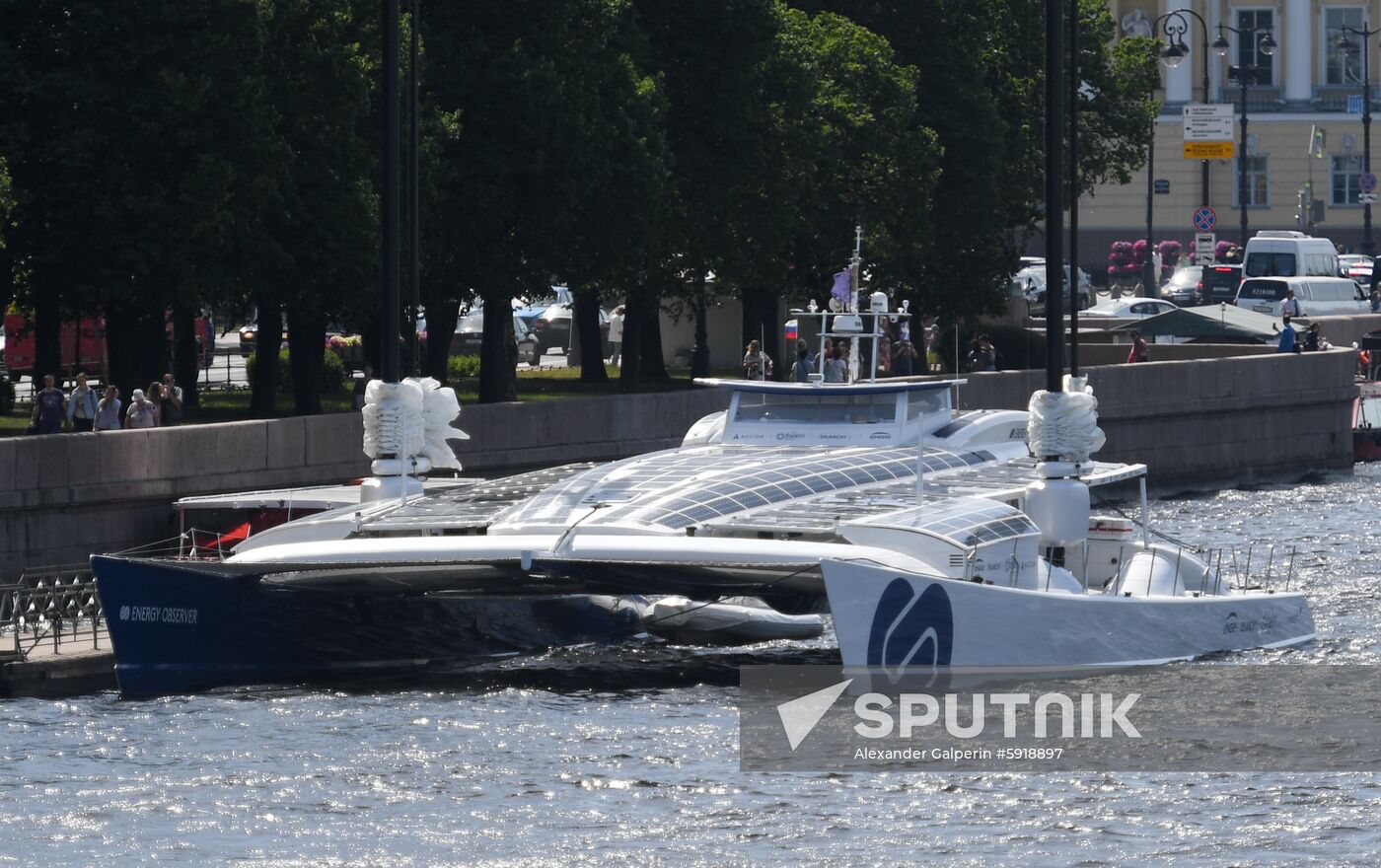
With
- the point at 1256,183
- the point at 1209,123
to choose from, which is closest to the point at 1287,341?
the point at 1209,123

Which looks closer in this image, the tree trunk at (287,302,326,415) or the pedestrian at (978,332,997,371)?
the tree trunk at (287,302,326,415)

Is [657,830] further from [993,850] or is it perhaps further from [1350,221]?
[1350,221]

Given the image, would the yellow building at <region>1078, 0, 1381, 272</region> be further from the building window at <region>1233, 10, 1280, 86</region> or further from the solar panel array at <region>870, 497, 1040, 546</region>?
the solar panel array at <region>870, 497, 1040, 546</region>

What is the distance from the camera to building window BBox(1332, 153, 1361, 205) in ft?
339

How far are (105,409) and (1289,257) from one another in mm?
52789

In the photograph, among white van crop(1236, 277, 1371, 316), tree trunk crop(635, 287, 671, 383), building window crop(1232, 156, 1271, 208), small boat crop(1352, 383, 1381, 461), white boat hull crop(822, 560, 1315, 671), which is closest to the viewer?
white boat hull crop(822, 560, 1315, 671)

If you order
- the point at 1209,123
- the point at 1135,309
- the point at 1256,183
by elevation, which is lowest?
the point at 1135,309

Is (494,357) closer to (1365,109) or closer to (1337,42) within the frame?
(1365,109)

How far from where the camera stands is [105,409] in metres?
33.0

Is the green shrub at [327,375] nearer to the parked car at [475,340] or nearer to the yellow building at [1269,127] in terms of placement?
the parked car at [475,340]

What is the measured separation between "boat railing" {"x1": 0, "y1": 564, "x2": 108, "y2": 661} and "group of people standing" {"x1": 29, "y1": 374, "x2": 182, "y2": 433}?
5919mm

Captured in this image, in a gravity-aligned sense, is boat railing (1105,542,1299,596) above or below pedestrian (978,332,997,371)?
below

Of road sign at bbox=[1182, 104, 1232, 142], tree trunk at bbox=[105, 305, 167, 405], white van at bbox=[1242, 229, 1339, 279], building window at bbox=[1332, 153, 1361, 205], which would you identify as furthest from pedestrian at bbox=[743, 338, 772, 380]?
building window at bbox=[1332, 153, 1361, 205]

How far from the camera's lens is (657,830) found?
60.4 feet
